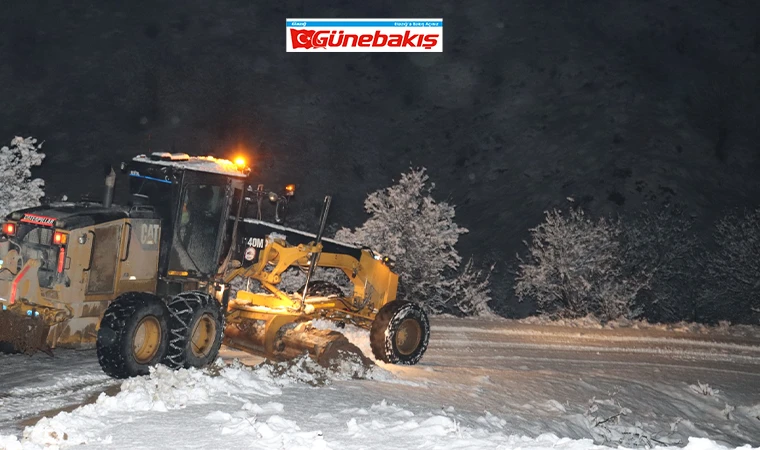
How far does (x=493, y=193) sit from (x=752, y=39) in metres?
35.9

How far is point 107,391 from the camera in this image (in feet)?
31.5

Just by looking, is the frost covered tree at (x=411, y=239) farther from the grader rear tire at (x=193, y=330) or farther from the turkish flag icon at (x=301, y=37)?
the turkish flag icon at (x=301, y=37)

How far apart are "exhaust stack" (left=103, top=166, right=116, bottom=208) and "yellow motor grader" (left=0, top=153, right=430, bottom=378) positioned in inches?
0.8

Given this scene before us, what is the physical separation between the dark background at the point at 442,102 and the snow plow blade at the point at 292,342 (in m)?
34.6

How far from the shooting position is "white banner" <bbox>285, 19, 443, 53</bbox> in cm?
7006

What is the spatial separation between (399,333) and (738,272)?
2675 centimetres

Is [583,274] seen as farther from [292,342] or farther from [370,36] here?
[370,36]

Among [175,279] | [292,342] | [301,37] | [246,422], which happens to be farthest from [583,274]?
[301,37]

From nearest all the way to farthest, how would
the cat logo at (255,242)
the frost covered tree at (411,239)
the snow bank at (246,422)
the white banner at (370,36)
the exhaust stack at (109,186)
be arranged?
the snow bank at (246,422) → the exhaust stack at (109,186) → the cat logo at (255,242) → the frost covered tree at (411,239) → the white banner at (370,36)

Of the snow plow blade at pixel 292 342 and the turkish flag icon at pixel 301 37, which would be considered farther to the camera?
the turkish flag icon at pixel 301 37

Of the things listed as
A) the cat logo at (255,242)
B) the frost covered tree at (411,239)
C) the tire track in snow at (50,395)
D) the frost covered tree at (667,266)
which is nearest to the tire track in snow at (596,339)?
the frost covered tree at (411,239)

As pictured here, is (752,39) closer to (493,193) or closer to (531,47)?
(531,47)

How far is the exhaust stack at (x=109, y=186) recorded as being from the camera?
10945 millimetres

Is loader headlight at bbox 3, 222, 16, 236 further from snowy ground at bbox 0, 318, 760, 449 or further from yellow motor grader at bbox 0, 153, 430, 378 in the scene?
snowy ground at bbox 0, 318, 760, 449
